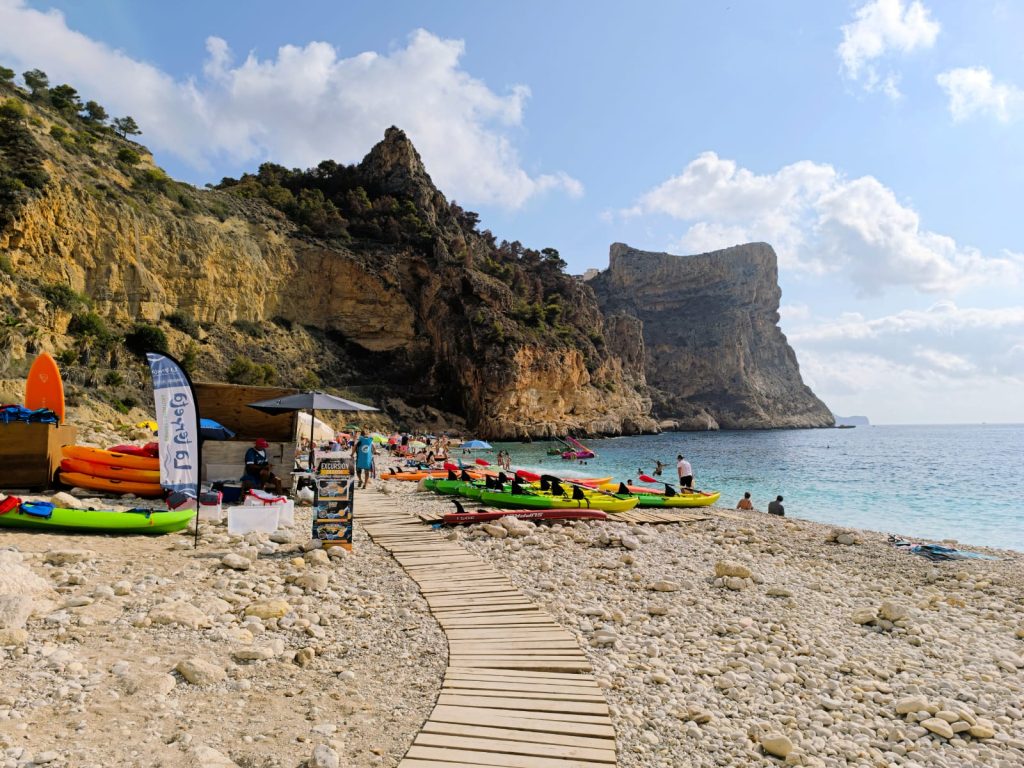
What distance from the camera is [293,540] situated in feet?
26.4

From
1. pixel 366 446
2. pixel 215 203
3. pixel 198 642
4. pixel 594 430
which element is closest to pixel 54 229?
pixel 215 203

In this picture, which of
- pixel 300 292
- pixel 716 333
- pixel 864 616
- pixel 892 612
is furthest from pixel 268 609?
pixel 716 333

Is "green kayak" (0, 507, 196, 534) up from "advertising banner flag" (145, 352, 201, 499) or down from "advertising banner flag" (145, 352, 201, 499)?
down

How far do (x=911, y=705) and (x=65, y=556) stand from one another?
26.8 feet

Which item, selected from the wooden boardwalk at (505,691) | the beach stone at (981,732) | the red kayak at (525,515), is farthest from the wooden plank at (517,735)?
the red kayak at (525,515)

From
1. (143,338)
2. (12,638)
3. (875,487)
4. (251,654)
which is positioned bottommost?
(875,487)

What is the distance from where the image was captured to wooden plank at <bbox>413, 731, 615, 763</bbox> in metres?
3.39

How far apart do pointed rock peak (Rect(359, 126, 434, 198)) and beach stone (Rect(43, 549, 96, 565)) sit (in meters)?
69.8

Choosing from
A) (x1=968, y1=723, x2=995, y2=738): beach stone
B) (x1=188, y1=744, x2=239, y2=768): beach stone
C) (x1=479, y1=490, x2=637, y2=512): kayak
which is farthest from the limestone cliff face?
(x1=188, y1=744, x2=239, y2=768): beach stone

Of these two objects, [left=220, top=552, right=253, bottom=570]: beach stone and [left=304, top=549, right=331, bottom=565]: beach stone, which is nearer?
[left=220, top=552, right=253, bottom=570]: beach stone

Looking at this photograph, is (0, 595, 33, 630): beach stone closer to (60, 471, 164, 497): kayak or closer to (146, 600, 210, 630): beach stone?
(146, 600, 210, 630): beach stone

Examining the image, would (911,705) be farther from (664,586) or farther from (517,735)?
(517,735)

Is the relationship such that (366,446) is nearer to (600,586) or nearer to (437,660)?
(600,586)

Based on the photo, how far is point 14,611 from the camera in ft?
14.4
